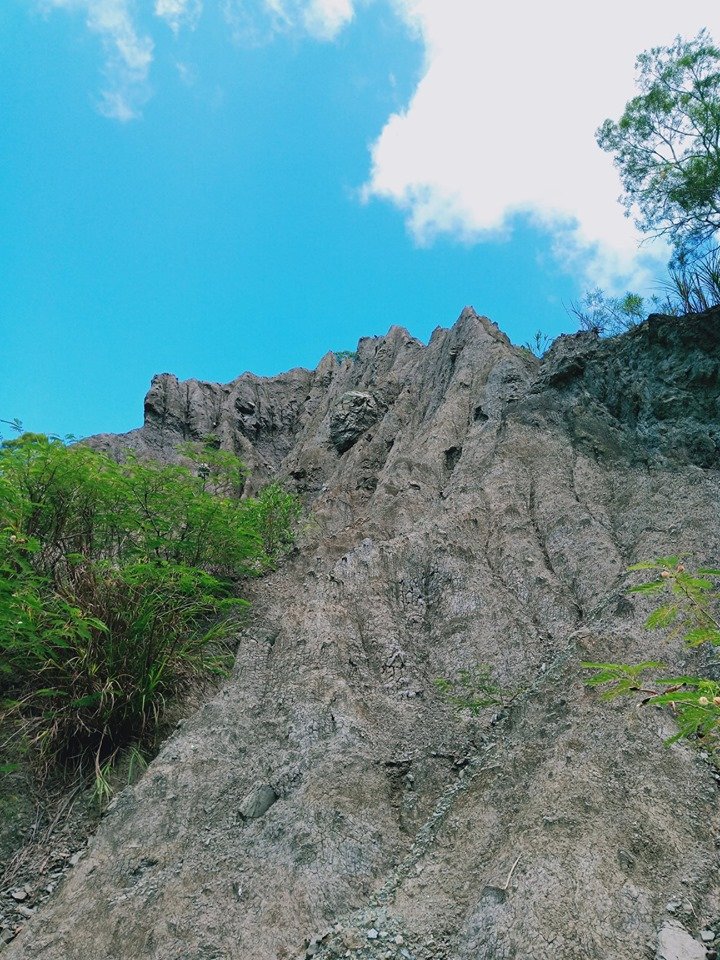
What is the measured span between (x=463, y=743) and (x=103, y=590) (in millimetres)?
4175

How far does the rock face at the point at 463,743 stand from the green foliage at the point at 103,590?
0.75 m

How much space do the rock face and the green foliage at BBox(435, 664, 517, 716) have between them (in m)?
0.11

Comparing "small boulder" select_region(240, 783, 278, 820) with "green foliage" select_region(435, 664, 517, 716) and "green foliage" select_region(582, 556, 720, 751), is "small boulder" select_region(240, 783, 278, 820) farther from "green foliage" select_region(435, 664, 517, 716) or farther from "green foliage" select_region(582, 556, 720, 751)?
"green foliage" select_region(582, 556, 720, 751)

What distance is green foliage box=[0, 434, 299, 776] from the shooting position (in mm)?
6047

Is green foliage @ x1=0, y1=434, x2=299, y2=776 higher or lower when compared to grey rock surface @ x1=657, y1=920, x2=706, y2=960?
higher

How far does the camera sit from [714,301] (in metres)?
8.98

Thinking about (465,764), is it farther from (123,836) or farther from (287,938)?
(123,836)

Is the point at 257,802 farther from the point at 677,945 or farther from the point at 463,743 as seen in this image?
the point at 677,945

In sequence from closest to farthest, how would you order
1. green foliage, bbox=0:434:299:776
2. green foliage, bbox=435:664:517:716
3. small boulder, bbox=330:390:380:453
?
1. green foliage, bbox=435:664:517:716
2. green foliage, bbox=0:434:299:776
3. small boulder, bbox=330:390:380:453

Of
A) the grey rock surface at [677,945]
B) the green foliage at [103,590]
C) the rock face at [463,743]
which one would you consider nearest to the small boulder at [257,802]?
the rock face at [463,743]

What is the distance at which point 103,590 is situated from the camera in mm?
6742

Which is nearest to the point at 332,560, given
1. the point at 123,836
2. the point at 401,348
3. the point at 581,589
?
the point at 581,589

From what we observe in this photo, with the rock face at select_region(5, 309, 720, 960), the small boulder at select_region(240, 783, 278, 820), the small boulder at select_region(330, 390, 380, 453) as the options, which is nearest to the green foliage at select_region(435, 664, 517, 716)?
the rock face at select_region(5, 309, 720, 960)

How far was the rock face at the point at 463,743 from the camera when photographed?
375 cm
